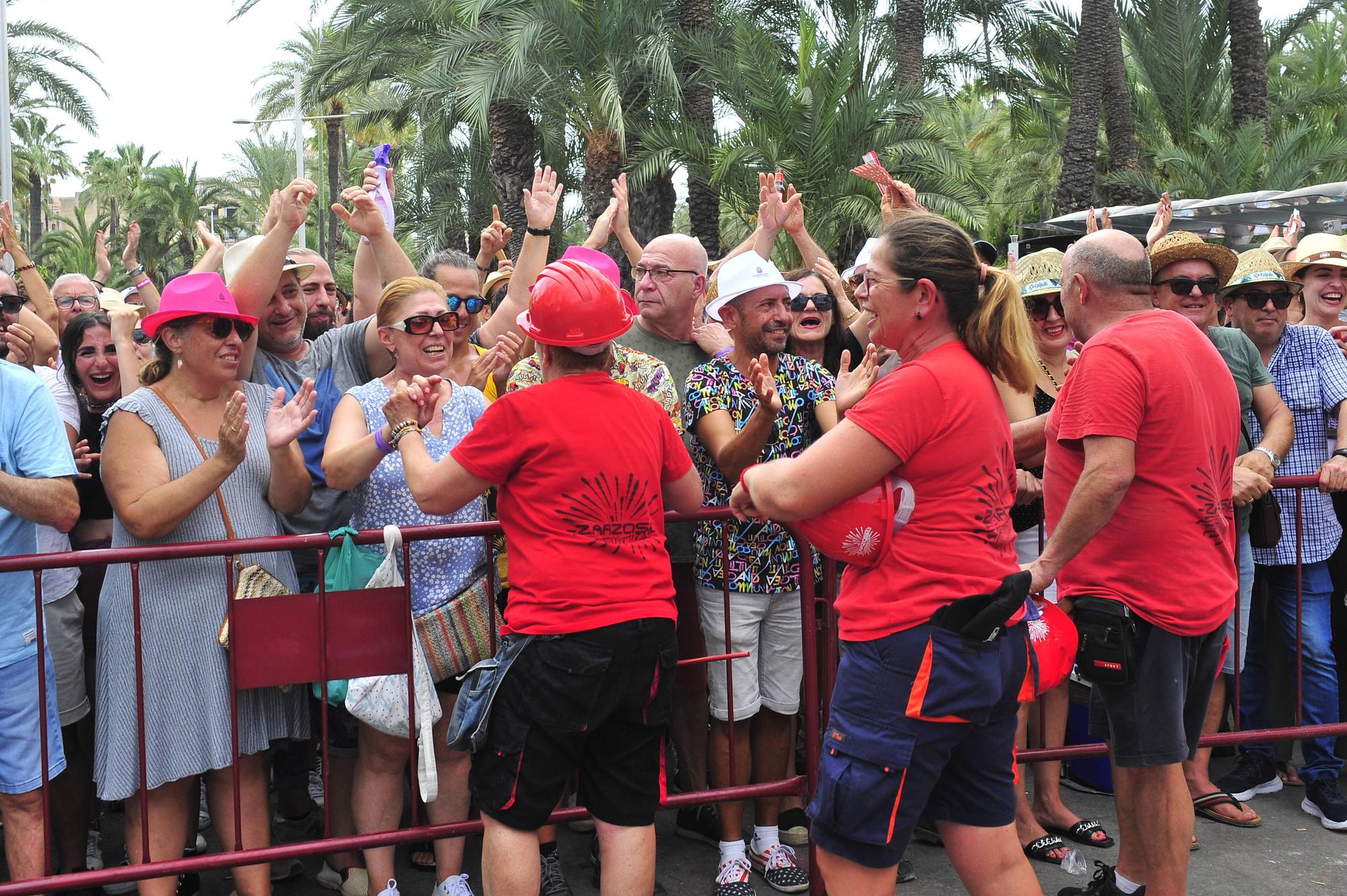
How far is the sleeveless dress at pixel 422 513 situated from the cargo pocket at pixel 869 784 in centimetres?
163

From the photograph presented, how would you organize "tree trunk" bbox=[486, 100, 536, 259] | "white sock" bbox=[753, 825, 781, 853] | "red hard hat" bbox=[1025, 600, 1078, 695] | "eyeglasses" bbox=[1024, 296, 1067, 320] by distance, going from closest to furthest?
"red hard hat" bbox=[1025, 600, 1078, 695] < "white sock" bbox=[753, 825, 781, 853] < "eyeglasses" bbox=[1024, 296, 1067, 320] < "tree trunk" bbox=[486, 100, 536, 259]

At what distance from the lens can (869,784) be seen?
2896 millimetres

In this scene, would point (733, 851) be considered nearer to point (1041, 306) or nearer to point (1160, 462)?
point (1160, 462)

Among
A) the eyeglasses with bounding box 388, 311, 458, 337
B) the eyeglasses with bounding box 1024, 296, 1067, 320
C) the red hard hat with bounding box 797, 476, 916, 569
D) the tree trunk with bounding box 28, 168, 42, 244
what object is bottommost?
the red hard hat with bounding box 797, 476, 916, 569

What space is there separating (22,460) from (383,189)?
77.6 inches

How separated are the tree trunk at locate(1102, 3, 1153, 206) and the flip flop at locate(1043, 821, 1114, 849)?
56.1ft

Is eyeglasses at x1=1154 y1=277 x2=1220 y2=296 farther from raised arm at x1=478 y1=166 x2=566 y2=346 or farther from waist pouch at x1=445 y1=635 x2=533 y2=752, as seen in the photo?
waist pouch at x1=445 y1=635 x2=533 y2=752

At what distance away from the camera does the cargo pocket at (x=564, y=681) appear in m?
3.18

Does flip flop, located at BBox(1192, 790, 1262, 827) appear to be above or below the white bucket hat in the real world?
below

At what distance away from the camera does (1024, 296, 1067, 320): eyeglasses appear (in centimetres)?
502

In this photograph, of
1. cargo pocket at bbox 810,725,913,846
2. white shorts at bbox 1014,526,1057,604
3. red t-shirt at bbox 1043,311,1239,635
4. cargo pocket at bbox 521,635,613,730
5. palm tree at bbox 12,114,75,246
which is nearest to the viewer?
cargo pocket at bbox 810,725,913,846

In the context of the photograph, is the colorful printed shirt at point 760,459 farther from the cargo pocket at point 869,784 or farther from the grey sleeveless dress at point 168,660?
the grey sleeveless dress at point 168,660

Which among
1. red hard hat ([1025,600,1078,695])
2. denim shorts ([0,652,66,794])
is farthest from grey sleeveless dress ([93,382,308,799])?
red hard hat ([1025,600,1078,695])

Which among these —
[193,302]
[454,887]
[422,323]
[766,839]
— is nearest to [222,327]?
[193,302]
